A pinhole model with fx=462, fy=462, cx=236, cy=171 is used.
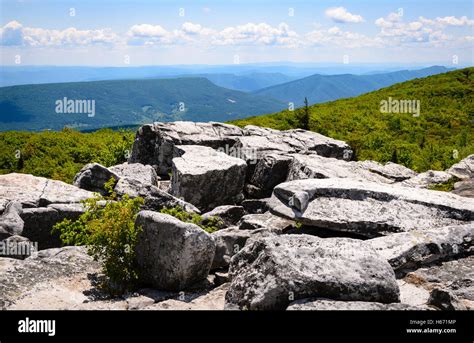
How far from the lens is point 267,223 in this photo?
50.1 feet

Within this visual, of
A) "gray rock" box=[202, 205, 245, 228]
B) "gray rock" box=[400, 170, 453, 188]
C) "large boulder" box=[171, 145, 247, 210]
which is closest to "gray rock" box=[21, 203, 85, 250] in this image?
"large boulder" box=[171, 145, 247, 210]

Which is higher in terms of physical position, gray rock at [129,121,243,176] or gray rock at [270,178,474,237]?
gray rock at [129,121,243,176]

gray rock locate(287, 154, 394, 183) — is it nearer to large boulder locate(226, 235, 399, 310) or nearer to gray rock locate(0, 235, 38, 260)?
large boulder locate(226, 235, 399, 310)

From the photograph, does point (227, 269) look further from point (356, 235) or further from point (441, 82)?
point (441, 82)

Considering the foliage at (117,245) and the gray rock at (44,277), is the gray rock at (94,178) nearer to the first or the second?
the gray rock at (44,277)

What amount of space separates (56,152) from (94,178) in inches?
631

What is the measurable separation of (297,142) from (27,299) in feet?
57.3

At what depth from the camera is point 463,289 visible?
11102mm

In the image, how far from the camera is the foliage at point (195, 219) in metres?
13.6

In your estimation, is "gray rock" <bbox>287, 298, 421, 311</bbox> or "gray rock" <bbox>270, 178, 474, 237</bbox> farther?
"gray rock" <bbox>270, 178, 474, 237</bbox>

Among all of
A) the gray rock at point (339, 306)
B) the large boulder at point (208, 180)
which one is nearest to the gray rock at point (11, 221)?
the large boulder at point (208, 180)

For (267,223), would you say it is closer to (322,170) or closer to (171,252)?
(322,170)

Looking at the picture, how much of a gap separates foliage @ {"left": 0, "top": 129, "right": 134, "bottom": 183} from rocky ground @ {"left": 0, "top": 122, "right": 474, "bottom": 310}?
778 centimetres

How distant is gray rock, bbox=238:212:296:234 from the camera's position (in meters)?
14.9
